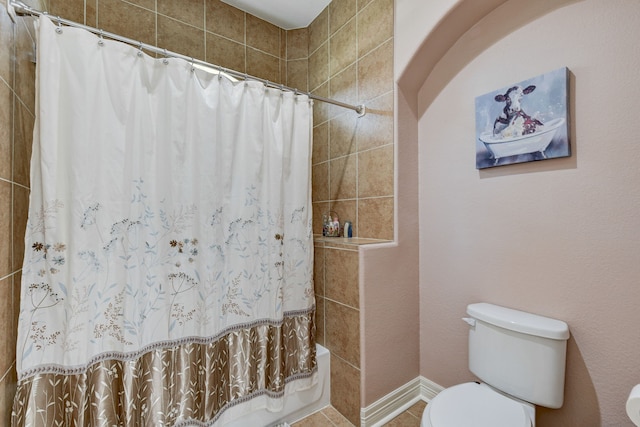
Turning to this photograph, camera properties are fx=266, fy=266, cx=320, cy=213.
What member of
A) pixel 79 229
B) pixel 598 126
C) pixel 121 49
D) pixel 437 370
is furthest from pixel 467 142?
pixel 79 229

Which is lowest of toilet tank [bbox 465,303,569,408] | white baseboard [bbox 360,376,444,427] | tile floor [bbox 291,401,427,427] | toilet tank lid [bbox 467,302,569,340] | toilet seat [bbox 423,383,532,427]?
tile floor [bbox 291,401,427,427]

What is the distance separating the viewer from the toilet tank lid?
1.09 meters

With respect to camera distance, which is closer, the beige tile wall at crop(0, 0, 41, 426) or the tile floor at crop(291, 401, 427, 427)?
the beige tile wall at crop(0, 0, 41, 426)

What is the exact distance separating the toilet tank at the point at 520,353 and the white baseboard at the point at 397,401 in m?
0.51

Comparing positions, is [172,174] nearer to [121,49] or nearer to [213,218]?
[213,218]

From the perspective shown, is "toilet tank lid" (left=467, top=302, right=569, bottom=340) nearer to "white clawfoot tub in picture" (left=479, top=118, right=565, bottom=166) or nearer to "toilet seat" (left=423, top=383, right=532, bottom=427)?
"toilet seat" (left=423, top=383, right=532, bottom=427)

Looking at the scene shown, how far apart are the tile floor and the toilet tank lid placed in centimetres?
77

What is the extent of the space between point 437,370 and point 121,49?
91.4 inches

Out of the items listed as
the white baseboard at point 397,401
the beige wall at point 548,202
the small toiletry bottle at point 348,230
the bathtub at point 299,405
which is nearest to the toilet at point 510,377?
the beige wall at point 548,202

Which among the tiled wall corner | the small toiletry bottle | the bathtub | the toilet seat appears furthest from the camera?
the small toiletry bottle

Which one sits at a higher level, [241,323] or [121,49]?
[121,49]

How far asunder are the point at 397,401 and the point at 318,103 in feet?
7.24

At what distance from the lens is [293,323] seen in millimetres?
1552

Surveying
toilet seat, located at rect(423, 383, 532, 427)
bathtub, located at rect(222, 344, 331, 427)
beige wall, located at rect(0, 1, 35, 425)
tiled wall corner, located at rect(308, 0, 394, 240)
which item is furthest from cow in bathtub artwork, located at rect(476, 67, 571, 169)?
beige wall, located at rect(0, 1, 35, 425)
